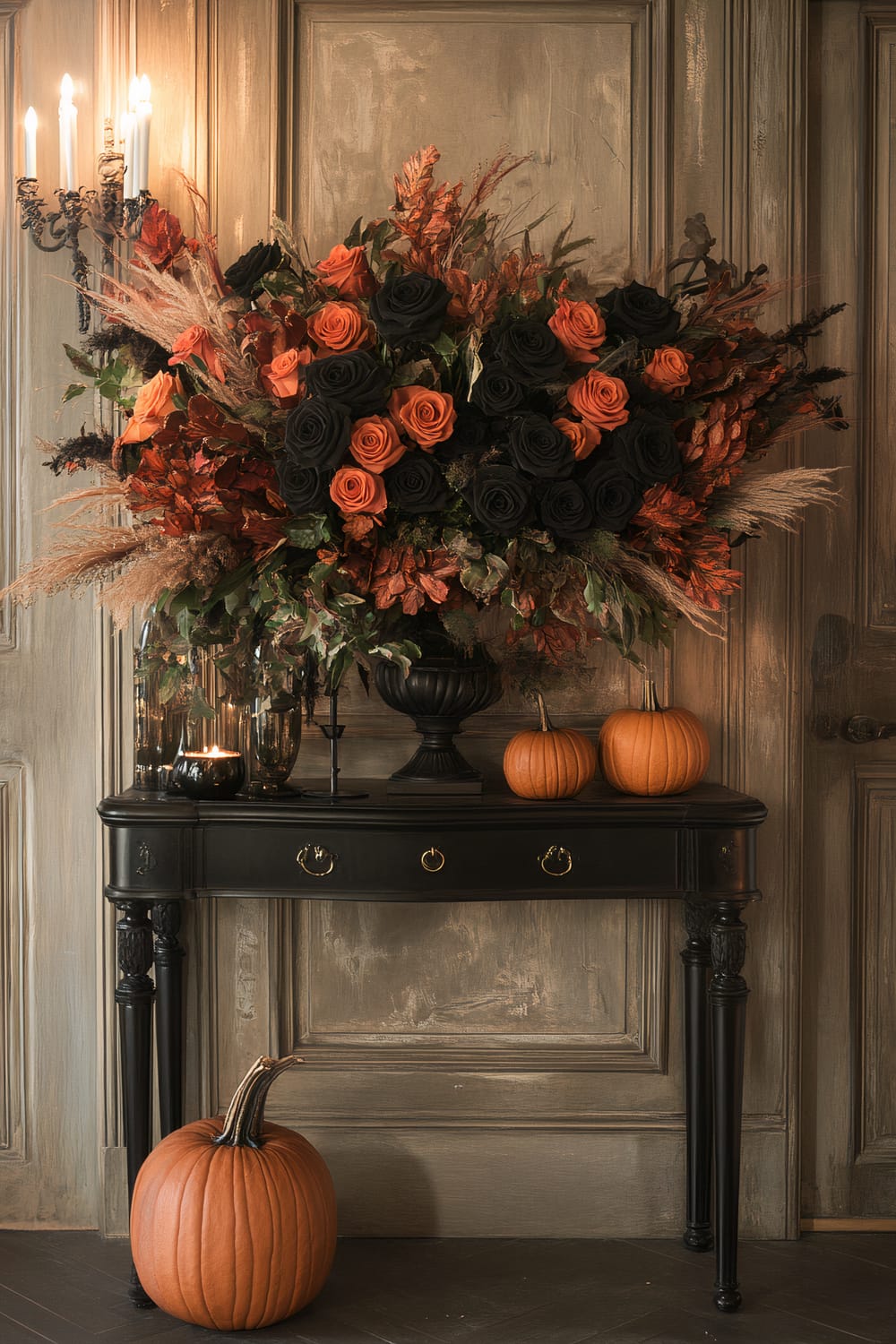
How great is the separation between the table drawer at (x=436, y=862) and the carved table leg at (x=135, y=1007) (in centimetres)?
17

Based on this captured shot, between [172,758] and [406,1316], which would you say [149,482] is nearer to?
[172,758]

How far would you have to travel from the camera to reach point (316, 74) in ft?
8.57

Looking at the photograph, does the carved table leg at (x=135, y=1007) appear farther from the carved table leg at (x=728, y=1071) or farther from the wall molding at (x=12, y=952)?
the carved table leg at (x=728, y=1071)

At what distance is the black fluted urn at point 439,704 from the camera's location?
7.75ft

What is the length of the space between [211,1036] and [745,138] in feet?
7.07

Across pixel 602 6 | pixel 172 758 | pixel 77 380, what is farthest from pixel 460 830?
pixel 602 6

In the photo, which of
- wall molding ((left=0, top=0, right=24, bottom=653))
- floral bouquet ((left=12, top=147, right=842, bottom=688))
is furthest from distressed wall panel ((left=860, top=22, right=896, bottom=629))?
wall molding ((left=0, top=0, right=24, bottom=653))

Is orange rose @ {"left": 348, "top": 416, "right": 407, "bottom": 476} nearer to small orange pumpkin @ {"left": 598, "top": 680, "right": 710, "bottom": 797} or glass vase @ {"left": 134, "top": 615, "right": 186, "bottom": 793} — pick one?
glass vase @ {"left": 134, "top": 615, "right": 186, "bottom": 793}

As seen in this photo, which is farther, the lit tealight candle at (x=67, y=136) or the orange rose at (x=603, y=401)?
the lit tealight candle at (x=67, y=136)

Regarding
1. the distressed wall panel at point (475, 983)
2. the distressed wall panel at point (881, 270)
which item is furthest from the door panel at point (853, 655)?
the distressed wall panel at point (475, 983)

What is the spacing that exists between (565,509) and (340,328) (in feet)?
1.58

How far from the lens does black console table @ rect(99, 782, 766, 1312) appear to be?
2.27 m

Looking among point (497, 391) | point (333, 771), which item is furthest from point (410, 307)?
point (333, 771)

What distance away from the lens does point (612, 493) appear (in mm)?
2127
